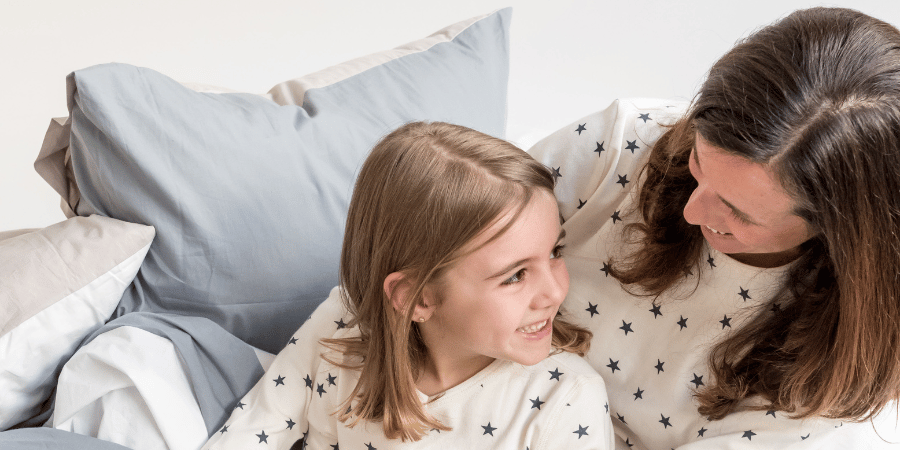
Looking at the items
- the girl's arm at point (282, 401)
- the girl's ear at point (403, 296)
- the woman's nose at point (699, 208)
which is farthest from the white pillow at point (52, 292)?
the woman's nose at point (699, 208)

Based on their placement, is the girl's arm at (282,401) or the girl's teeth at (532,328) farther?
the girl's arm at (282,401)

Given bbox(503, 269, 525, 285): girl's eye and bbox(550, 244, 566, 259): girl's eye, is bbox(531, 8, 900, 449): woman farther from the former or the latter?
bbox(503, 269, 525, 285): girl's eye

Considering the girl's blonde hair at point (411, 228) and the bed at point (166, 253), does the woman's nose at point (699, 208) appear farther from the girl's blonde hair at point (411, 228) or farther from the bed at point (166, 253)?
the bed at point (166, 253)

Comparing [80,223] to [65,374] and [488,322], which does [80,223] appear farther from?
[488,322]

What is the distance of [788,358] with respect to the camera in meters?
0.86

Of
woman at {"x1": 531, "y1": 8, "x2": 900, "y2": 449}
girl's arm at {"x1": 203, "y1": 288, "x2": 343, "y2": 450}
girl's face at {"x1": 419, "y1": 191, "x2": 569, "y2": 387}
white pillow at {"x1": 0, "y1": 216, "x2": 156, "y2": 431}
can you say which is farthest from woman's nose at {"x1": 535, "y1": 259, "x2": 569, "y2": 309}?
white pillow at {"x1": 0, "y1": 216, "x2": 156, "y2": 431}

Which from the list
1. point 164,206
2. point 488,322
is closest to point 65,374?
point 164,206

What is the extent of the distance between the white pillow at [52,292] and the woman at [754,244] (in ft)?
2.01

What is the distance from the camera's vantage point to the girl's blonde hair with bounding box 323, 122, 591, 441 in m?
0.86

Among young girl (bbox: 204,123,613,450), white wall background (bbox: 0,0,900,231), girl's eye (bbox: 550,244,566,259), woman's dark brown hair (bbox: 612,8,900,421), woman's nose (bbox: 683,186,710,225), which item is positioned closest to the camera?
woman's dark brown hair (bbox: 612,8,900,421)

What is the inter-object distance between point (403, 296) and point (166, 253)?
393 mm

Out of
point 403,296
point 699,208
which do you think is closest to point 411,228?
point 403,296

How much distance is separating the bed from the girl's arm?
46mm

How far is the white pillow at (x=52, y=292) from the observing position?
960mm
